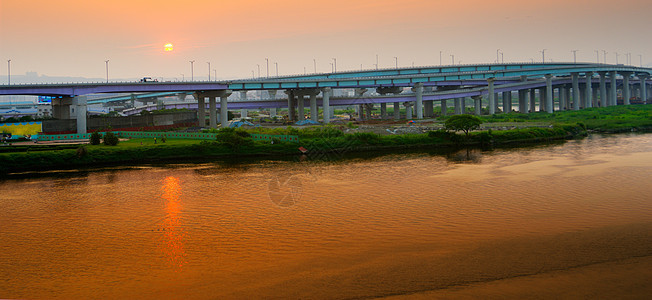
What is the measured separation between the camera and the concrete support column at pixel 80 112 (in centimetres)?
7950

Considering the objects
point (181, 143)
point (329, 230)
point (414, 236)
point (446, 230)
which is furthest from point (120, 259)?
point (181, 143)

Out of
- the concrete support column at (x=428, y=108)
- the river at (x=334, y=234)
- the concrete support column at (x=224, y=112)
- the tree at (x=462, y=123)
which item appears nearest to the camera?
the river at (x=334, y=234)

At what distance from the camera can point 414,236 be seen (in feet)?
94.4

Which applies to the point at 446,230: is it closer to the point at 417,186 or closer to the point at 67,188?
the point at 417,186

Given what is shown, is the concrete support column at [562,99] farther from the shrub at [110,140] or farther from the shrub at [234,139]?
the shrub at [110,140]

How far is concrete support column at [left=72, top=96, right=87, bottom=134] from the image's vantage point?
79500mm

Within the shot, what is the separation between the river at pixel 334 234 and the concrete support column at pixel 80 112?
31.1 metres

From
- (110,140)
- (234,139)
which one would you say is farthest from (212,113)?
(110,140)

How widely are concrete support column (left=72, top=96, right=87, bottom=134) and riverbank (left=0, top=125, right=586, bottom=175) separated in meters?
14.0

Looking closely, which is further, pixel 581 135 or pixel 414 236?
pixel 581 135

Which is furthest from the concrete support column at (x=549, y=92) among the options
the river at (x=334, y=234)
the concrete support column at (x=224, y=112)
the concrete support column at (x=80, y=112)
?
the concrete support column at (x=80, y=112)

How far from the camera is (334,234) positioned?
29484 millimetres

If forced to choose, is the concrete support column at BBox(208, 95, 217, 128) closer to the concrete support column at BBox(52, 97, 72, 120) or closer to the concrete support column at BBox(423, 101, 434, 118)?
the concrete support column at BBox(52, 97, 72, 120)

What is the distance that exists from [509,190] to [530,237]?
1211 cm
